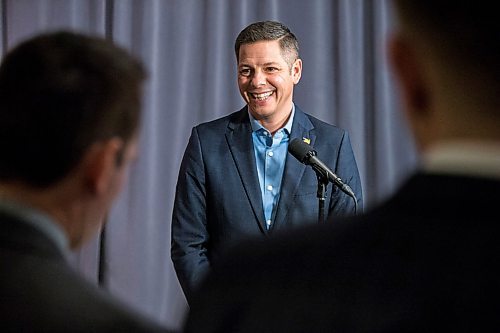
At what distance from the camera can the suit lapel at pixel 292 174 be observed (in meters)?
2.74

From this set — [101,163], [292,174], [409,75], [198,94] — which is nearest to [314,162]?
[292,174]

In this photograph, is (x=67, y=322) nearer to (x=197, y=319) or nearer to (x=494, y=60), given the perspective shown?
(x=197, y=319)

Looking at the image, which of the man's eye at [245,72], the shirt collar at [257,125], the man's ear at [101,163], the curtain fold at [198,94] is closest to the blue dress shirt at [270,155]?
the shirt collar at [257,125]

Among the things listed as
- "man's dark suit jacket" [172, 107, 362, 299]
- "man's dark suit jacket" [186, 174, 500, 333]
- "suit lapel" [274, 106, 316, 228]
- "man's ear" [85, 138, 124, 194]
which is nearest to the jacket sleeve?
"man's dark suit jacket" [172, 107, 362, 299]

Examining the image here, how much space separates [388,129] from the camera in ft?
13.9

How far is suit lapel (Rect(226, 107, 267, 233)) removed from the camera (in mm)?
2768

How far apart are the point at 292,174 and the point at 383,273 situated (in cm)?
212

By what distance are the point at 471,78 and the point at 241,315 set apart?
0.89 feet

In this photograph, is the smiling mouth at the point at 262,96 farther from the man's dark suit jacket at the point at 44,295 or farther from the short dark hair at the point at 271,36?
the man's dark suit jacket at the point at 44,295

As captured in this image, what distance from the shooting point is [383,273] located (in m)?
0.69

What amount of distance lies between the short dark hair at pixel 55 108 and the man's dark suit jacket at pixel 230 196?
1740 millimetres

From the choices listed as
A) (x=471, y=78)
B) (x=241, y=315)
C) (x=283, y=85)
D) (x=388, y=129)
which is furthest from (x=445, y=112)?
(x=388, y=129)

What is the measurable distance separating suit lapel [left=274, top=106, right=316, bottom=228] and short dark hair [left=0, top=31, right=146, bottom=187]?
176cm

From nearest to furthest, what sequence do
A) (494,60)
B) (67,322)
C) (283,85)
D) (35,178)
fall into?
(494,60) < (67,322) < (35,178) < (283,85)
